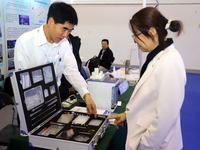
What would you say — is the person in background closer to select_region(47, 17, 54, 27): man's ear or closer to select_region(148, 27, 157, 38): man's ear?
select_region(47, 17, 54, 27): man's ear

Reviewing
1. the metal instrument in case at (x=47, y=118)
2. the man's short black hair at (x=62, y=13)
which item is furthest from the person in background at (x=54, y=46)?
the metal instrument in case at (x=47, y=118)

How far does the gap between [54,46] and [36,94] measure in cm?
55

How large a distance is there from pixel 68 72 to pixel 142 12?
3.13ft

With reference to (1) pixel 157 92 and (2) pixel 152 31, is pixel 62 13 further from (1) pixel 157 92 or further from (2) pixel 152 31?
(1) pixel 157 92

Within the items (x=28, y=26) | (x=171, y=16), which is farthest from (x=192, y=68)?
(x=28, y=26)

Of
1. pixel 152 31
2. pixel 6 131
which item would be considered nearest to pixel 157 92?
pixel 152 31

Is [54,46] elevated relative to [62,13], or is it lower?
lower

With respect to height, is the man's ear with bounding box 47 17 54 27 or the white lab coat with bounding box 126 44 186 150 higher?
the man's ear with bounding box 47 17 54 27

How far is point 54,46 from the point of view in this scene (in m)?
1.52

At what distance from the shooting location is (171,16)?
717cm

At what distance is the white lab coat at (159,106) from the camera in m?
0.84

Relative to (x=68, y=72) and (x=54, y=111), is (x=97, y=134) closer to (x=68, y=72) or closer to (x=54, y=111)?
(x=54, y=111)

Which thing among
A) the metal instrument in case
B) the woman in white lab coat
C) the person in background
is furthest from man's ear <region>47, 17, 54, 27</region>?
the woman in white lab coat

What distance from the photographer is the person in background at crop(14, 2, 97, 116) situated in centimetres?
129
